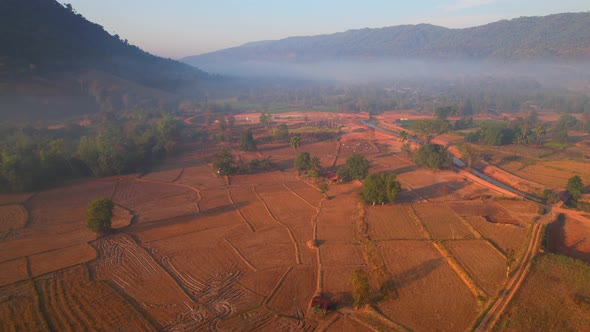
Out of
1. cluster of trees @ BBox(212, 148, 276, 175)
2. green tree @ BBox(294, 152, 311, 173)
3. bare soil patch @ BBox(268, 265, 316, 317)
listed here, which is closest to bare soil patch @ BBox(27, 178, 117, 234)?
cluster of trees @ BBox(212, 148, 276, 175)

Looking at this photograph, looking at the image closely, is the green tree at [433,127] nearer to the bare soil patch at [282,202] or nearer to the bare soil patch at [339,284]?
the bare soil patch at [282,202]

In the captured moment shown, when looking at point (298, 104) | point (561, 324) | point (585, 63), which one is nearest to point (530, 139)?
point (561, 324)

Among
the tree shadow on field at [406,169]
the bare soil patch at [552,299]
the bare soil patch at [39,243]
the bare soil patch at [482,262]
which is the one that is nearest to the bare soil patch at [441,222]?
the bare soil patch at [482,262]

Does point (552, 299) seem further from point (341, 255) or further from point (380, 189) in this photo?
point (380, 189)

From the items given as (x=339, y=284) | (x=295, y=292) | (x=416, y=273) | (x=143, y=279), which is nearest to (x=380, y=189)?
(x=416, y=273)

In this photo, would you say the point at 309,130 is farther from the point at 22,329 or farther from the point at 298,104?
the point at 22,329

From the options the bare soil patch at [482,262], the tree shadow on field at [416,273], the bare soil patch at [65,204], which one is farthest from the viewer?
the bare soil patch at [65,204]
